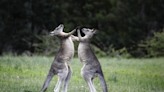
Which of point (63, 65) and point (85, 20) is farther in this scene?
point (85, 20)

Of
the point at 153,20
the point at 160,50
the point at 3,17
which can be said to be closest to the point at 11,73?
the point at 160,50

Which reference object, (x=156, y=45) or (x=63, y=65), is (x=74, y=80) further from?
(x=156, y=45)

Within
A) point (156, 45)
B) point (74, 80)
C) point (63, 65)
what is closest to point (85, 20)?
point (156, 45)

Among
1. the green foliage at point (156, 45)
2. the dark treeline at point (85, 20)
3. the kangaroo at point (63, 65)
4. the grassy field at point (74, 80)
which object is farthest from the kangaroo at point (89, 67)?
the dark treeline at point (85, 20)

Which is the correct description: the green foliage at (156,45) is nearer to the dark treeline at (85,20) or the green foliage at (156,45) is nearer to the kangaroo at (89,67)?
the dark treeline at (85,20)

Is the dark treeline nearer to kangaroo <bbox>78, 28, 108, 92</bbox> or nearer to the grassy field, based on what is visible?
the grassy field

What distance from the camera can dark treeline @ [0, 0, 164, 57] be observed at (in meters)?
22.6

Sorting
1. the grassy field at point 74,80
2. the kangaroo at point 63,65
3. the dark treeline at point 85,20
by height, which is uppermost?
the dark treeline at point 85,20

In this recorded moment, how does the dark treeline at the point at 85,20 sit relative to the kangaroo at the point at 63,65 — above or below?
above

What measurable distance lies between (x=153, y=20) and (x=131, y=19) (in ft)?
9.05

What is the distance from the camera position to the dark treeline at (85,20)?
22562mm

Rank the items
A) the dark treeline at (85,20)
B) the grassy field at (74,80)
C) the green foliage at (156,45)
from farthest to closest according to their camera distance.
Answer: the dark treeline at (85,20)
the green foliage at (156,45)
the grassy field at (74,80)

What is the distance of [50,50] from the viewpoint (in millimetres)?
18750

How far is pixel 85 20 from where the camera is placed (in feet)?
87.7
